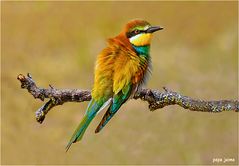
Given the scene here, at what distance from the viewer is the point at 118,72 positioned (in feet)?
7.89

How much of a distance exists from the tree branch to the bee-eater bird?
6cm

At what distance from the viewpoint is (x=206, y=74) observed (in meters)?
5.23

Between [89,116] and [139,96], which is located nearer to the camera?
[89,116]

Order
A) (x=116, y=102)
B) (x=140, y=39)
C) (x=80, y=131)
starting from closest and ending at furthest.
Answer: (x=80, y=131) < (x=116, y=102) < (x=140, y=39)

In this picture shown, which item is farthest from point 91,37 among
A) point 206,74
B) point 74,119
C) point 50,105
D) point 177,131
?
point 50,105

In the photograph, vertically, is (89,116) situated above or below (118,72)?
below

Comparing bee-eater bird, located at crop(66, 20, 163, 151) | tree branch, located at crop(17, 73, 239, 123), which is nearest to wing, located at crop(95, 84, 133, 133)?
bee-eater bird, located at crop(66, 20, 163, 151)

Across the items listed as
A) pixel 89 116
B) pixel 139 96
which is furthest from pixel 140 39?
pixel 89 116

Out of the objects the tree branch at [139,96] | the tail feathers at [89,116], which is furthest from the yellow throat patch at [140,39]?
the tail feathers at [89,116]

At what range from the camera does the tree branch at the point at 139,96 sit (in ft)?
8.00

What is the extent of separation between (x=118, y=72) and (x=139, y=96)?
0.24 meters

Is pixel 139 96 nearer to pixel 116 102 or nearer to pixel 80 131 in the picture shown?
pixel 116 102

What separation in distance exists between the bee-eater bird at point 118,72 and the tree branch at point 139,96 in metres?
0.06

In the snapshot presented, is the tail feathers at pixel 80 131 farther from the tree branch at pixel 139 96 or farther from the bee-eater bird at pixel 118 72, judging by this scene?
the tree branch at pixel 139 96
